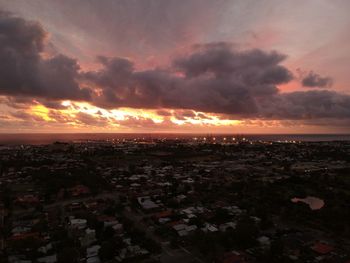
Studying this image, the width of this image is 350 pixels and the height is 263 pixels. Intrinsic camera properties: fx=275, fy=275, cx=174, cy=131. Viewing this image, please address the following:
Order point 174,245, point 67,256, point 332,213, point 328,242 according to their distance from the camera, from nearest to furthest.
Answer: point 67,256 → point 174,245 → point 328,242 → point 332,213

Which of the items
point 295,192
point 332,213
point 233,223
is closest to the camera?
point 233,223

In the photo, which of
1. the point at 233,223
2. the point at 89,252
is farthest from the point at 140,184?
the point at 89,252

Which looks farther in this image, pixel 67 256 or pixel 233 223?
pixel 233 223

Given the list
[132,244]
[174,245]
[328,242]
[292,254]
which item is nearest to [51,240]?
[132,244]

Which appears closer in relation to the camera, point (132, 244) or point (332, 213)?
point (132, 244)

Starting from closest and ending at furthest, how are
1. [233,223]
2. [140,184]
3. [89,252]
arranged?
[89,252] < [233,223] < [140,184]

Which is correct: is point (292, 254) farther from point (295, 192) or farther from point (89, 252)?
point (295, 192)

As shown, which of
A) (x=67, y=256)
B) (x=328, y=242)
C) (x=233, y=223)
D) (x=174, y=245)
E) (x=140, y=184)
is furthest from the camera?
(x=140, y=184)

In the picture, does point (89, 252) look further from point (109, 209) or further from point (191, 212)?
point (191, 212)
